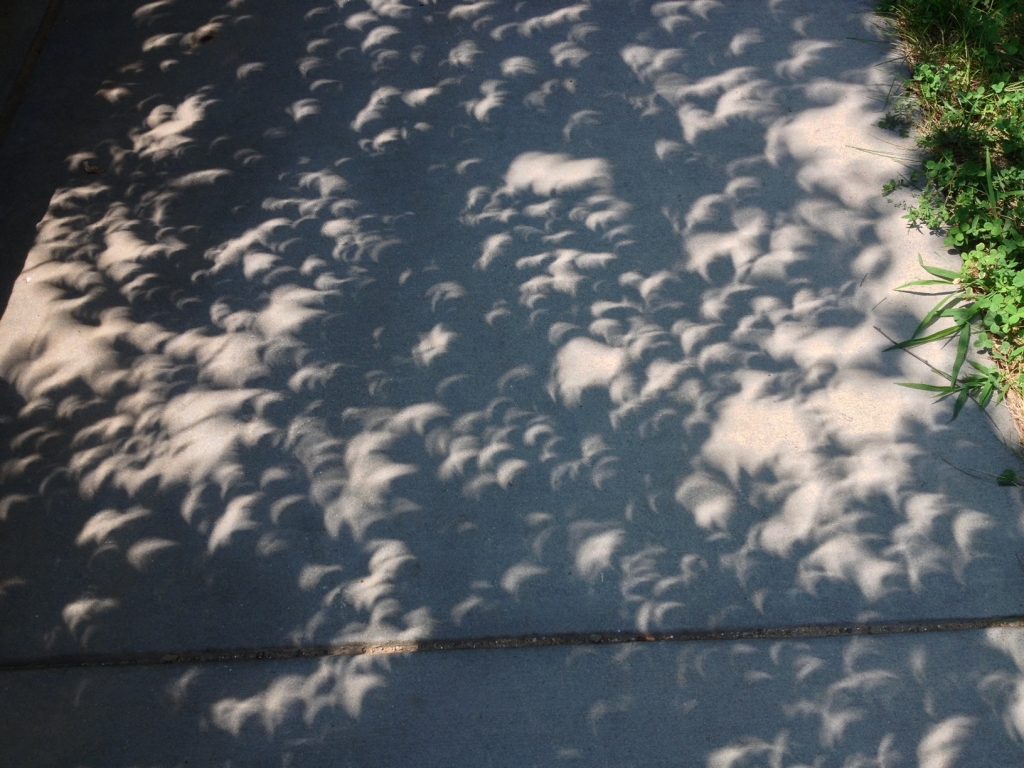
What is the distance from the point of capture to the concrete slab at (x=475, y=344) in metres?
3.71

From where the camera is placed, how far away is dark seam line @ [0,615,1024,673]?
355cm

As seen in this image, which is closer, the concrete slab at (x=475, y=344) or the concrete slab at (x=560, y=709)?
the concrete slab at (x=560, y=709)

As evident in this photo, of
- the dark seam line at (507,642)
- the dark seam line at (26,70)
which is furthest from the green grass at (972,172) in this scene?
the dark seam line at (26,70)

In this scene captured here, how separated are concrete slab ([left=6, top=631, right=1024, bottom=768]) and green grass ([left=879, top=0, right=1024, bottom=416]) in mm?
1308

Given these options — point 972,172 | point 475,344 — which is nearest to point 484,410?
point 475,344

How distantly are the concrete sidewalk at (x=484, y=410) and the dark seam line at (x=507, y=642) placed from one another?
2 centimetres

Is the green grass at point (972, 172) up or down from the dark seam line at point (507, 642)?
up

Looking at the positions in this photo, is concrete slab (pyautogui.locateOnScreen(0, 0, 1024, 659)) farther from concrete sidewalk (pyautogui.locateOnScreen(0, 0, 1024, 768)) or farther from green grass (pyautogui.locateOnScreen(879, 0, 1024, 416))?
green grass (pyautogui.locateOnScreen(879, 0, 1024, 416))

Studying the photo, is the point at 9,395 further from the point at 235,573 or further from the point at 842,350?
the point at 842,350

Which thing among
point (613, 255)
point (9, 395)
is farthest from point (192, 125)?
point (613, 255)

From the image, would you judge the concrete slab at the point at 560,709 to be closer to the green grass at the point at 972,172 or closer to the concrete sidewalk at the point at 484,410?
the concrete sidewalk at the point at 484,410

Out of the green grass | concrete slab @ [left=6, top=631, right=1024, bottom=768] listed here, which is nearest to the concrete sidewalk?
concrete slab @ [left=6, top=631, right=1024, bottom=768]

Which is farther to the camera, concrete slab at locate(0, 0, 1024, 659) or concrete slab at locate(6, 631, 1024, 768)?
concrete slab at locate(0, 0, 1024, 659)

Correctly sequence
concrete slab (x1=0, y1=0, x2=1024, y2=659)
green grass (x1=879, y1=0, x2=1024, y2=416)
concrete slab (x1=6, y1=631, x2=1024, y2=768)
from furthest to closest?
1. green grass (x1=879, y1=0, x2=1024, y2=416)
2. concrete slab (x1=0, y1=0, x2=1024, y2=659)
3. concrete slab (x1=6, y1=631, x2=1024, y2=768)
